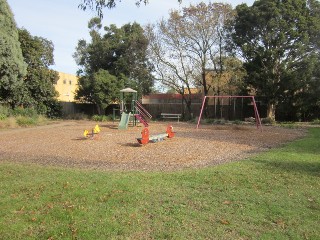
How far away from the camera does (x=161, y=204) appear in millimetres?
5246

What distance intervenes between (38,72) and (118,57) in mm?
9157

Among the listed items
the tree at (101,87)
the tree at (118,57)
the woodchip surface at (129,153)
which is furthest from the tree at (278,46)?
the woodchip surface at (129,153)

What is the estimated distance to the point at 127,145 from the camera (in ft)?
41.3

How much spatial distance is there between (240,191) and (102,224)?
8.53 feet

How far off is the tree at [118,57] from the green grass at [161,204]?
25687 mm

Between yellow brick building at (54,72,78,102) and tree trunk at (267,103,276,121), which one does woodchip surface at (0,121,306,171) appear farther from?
yellow brick building at (54,72,78,102)

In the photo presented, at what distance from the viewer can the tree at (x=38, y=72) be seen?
2747 cm

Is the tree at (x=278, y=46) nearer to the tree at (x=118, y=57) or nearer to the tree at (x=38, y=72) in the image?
the tree at (x=118, y=57)

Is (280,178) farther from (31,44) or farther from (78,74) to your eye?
(78,74)

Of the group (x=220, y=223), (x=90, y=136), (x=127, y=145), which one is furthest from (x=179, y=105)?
(x=220, y=223)

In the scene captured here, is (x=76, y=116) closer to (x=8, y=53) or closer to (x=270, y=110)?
(x=8, y=53)

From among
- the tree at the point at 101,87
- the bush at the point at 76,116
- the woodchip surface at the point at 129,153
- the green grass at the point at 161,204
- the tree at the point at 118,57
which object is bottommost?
the green grass at the point at 161,204

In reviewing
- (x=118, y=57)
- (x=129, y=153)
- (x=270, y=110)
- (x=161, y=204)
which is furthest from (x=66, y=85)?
(x=161, y=204)

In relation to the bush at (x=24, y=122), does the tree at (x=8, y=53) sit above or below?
above
